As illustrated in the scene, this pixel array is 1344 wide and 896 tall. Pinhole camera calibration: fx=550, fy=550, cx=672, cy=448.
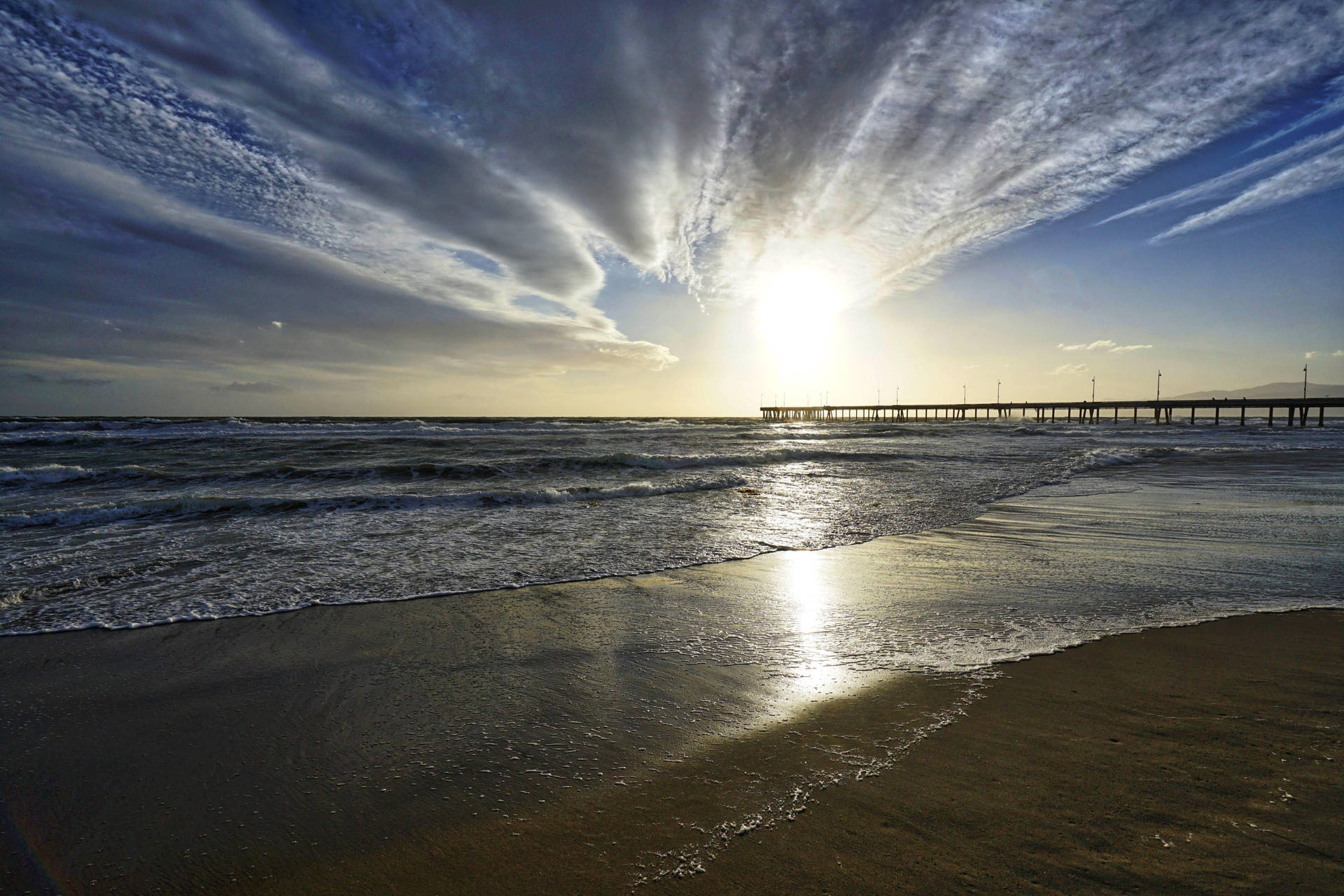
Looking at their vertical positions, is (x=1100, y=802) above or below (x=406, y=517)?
above

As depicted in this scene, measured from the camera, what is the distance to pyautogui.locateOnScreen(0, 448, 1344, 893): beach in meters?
1.90

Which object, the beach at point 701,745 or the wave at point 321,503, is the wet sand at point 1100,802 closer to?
the beach at point 701,745

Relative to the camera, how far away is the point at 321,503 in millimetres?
10445

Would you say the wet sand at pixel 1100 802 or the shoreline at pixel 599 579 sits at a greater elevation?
the wet sand at pixel 1100 802

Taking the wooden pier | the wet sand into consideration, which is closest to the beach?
the wet sand

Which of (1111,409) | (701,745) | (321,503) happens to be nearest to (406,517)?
(321,503)

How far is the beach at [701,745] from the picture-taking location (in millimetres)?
1898

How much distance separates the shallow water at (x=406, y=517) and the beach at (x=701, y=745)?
3.46 ft

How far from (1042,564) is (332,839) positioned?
248 inches

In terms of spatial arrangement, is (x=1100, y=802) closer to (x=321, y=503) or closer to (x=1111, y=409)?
(x=321, y=503)

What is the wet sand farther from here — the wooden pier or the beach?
the wooden pier

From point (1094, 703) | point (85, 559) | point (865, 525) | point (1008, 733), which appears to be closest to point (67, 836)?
point (1008, 733)

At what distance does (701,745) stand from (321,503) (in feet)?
34.0

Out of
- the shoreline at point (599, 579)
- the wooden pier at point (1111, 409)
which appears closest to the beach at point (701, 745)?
the shoreline at point (599, 579)
